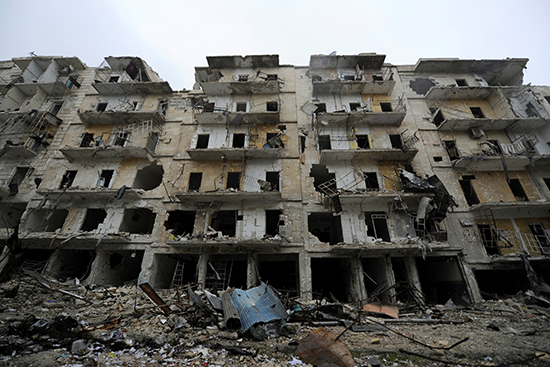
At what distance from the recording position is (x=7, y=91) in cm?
2311

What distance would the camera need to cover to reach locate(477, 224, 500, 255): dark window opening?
15859 mm

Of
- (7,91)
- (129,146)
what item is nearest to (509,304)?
(129,146)

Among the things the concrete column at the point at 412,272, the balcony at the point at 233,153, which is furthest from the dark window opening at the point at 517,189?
the balcony at the point at 233,153

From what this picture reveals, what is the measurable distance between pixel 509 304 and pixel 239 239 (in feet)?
51.1

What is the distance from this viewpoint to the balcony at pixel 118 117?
2003cm

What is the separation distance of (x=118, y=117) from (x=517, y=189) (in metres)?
33.3

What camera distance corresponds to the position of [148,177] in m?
20.7

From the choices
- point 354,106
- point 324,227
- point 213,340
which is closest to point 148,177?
point 324,227

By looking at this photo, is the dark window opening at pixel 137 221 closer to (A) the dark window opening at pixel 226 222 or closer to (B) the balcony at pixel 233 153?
(A) the dark window opening at pixel 226 222

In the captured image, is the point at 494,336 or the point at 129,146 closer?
the point at 494,336

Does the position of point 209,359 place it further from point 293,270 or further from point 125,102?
point 125,102

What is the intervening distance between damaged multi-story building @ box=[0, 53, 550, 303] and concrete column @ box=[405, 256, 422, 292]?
0.13m

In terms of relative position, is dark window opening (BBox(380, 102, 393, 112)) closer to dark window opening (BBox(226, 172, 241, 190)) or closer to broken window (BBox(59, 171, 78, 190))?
dark window opening (BBox(226, 172, 241, 190))

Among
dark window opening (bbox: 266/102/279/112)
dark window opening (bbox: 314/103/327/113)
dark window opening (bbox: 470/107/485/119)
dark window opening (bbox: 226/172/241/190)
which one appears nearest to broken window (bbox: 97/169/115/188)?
dark window opening (bbox: 226/172/241/190)
